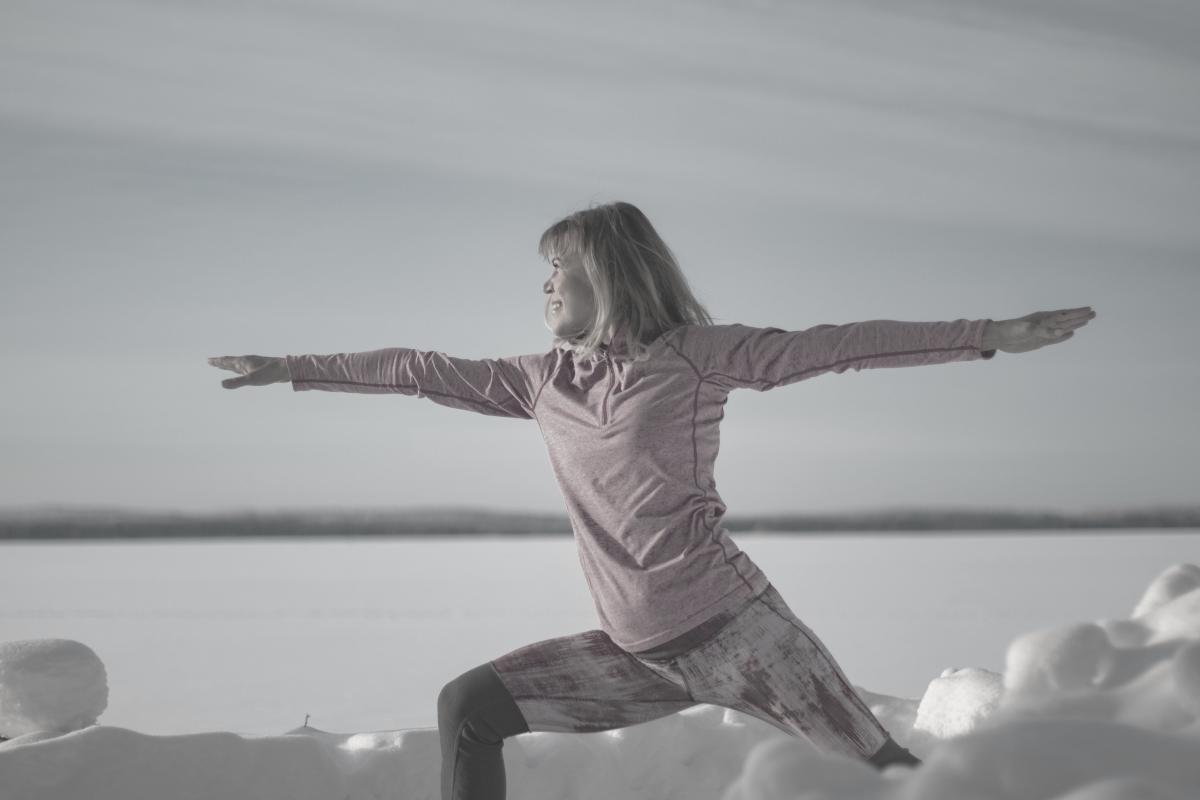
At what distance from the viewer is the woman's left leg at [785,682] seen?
1.76m

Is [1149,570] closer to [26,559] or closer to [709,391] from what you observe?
[709,391]

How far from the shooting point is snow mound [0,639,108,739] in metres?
2.41

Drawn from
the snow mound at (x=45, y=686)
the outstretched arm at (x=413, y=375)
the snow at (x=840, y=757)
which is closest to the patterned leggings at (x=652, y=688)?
the snow at (x=840, y=757)

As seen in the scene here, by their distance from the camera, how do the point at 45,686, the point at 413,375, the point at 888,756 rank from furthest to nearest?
the point at 45,686
the point at 413,375
the point at 888,756

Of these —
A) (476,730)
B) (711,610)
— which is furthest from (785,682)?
(476,730)

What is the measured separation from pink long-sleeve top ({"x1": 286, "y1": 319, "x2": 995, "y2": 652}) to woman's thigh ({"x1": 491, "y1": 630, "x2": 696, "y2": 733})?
0.05m

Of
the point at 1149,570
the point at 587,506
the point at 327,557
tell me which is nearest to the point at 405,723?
the point at 587,506

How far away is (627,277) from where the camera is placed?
79.6 inches

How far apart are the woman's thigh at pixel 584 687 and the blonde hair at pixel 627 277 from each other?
0.50 metres

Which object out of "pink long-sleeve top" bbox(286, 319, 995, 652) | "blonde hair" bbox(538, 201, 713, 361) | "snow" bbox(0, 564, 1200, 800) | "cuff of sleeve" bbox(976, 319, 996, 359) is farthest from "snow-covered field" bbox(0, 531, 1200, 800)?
"blonde hair" bbox(538, 201, 713, 361)

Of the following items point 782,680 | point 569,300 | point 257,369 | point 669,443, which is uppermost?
point 569,300

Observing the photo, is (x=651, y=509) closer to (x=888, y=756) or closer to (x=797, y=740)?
(x=888, y=756)

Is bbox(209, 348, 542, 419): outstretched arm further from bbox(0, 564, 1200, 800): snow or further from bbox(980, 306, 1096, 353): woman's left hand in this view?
bbox(980, 306, 1096, 353): woman's left hand

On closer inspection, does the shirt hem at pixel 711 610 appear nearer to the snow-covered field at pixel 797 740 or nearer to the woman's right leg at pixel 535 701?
the woman's right leg at pixel 535 701
